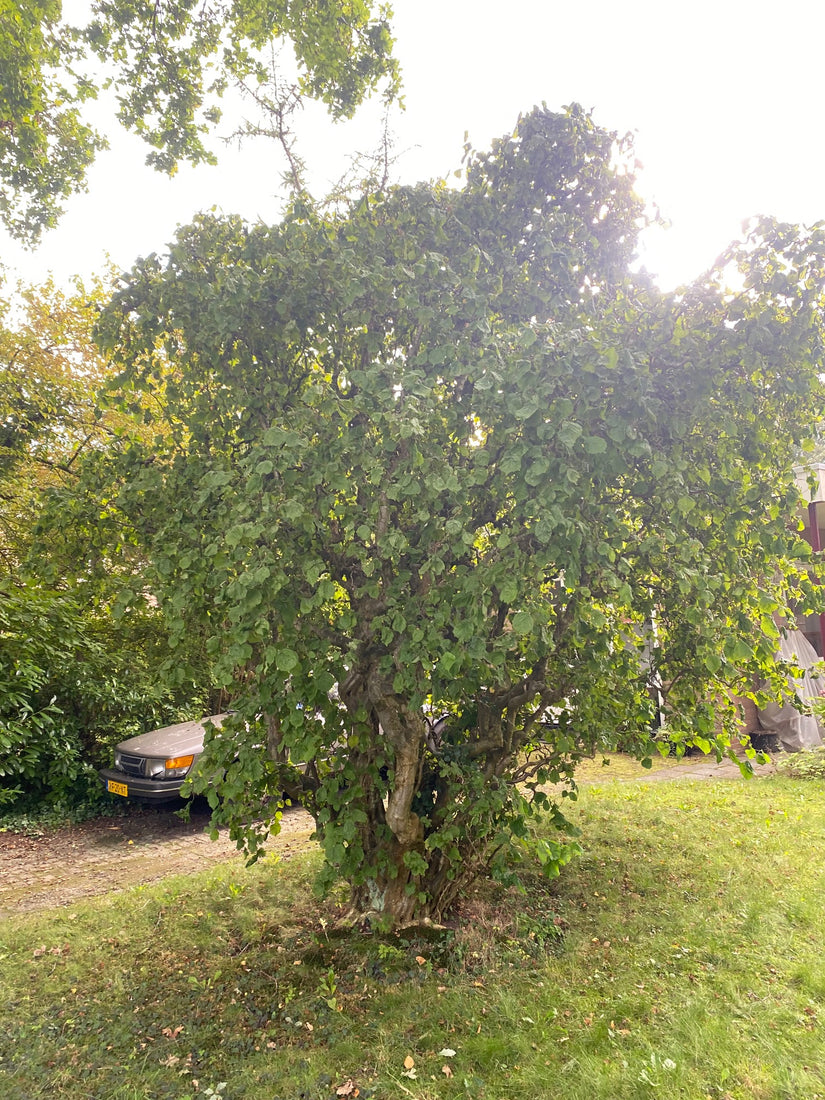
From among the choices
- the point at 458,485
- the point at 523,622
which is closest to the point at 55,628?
the point at 458,485

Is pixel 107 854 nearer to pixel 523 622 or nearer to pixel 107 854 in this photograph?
pixel 107 854

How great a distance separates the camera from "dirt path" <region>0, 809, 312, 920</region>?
5.07 m

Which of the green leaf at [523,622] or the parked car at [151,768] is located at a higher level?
the green leaf at [523,622]

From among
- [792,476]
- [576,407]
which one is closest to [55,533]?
[576,407]

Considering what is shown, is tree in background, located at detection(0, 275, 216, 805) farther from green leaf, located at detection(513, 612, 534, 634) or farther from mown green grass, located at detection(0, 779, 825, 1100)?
green leaf, located at detection(513, 612, 534, 634)

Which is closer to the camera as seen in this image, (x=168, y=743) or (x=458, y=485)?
(x=458, y=485)

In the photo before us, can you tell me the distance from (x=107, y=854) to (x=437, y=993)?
4.05 metres

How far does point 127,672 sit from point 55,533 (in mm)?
4803

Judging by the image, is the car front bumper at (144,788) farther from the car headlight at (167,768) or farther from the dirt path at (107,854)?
the dirt path at (107,854)

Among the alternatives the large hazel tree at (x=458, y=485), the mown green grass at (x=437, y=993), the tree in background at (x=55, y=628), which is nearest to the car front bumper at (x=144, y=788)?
the tree in background at (x=55, y=628)

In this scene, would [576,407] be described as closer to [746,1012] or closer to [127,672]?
[746,1012]

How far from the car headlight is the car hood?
0.20 feet

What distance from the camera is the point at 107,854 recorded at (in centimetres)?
596

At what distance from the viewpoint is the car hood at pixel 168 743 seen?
22.3 ft
